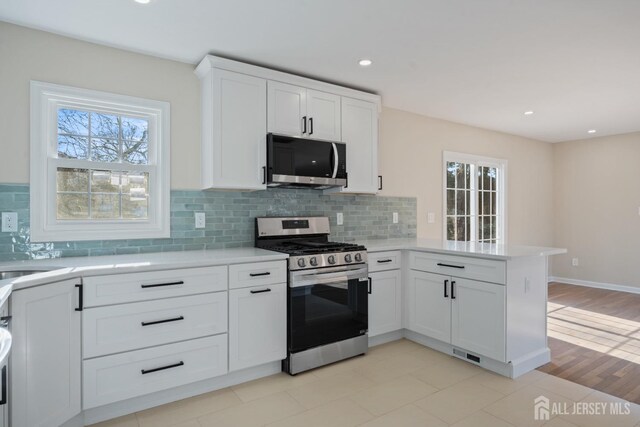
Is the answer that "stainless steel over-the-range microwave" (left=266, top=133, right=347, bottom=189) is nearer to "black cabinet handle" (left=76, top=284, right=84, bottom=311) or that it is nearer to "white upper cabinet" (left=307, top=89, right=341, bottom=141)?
"white upper cabinet" (left=307, top=89, right=341, bottom=141)

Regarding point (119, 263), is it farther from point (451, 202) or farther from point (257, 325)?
point (451, 202)

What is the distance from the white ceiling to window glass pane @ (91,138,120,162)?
0.70 m

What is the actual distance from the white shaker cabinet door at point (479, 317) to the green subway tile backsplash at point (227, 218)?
1.29 metres

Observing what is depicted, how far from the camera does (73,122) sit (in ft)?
8.59

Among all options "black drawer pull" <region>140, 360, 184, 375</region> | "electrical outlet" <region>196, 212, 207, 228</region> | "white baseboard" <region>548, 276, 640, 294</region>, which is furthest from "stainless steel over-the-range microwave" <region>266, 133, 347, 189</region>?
"white baseboard" <region>548, 276, 640, 294</region>

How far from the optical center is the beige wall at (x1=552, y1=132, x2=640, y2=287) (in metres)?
5.48

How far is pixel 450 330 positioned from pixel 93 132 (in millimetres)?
3185

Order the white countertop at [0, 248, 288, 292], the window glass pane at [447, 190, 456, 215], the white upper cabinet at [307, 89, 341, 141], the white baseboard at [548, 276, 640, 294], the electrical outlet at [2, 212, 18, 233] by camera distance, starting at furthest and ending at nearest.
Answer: the white baseboard at [548, 276, 640, 294] → the window glass pane at [447, 190, 456, 215] → the white upper cabinet at [307, 89, 341, 141] → the electrical outlet at [2, 212, 18, 233] → the white countertop at [0, 248, 288, 292]

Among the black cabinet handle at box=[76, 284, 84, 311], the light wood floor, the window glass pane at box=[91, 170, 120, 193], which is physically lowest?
the light wood floor

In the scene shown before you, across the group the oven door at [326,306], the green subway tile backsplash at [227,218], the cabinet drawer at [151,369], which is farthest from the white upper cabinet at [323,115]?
the cabinet drawer at [151,369]

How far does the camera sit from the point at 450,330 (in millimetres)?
3062

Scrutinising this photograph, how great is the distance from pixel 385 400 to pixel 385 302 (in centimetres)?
105

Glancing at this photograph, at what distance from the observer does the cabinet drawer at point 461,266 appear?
8.89 feet

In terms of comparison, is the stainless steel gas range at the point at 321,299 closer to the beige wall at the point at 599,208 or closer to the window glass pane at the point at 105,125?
the window glass pane at the point at 105,125
